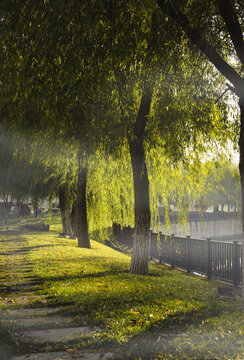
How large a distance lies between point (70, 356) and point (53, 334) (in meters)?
0.83

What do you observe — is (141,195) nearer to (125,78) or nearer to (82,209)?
(125,78)

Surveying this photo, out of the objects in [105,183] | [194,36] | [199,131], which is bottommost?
[105,183]

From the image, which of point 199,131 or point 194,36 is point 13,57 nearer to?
point 194,36

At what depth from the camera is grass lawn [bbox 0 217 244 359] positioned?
180 inches

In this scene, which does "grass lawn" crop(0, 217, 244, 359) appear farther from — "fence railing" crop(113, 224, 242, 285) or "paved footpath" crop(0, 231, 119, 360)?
"fence railing" crop(113, 224, 242, 285)

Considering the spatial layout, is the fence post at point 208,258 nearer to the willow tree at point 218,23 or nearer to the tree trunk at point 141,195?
the tree trunk at point 141,195

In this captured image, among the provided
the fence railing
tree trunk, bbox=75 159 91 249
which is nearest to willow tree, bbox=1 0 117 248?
the fence railing

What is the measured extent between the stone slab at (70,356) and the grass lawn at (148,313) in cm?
23

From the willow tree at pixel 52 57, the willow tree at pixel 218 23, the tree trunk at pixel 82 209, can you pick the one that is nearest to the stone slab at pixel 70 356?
the willow tree at pixel 218 23

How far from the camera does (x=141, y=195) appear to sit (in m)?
10.3

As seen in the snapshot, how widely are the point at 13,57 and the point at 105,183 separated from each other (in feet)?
29.2

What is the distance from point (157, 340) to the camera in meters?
4.79

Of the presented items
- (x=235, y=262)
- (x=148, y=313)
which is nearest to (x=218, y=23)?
(x=148, y=313)

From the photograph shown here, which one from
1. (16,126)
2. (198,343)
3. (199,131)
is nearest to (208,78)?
(199,131)
